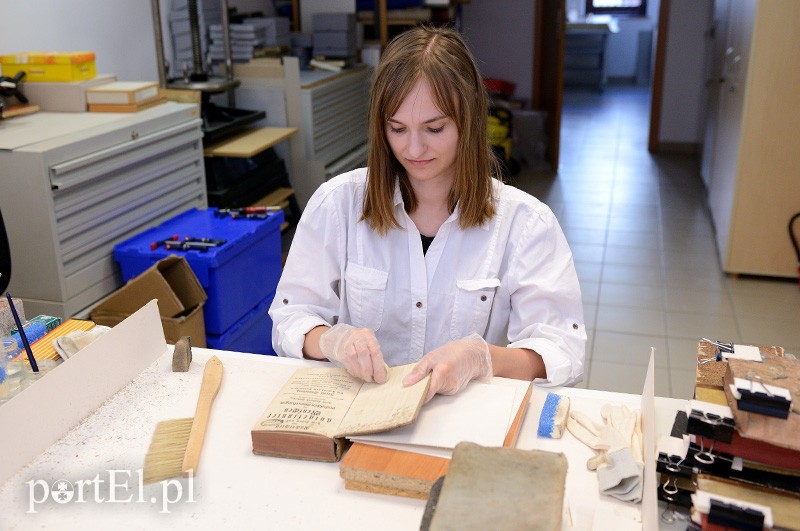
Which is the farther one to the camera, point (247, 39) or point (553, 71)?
point (553, 71)

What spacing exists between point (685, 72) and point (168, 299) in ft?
19.5

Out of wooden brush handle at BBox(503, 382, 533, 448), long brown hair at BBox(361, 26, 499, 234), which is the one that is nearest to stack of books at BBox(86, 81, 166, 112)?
long brown hair at BBox(361, 26, 499, 234)

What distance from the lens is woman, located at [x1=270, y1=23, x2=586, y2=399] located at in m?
1.50

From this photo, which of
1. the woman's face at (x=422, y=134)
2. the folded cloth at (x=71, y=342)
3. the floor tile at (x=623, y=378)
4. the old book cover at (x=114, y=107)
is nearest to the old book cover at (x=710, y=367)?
the woman's face at (x=422, y=134)

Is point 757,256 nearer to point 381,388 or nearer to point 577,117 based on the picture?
point 381,388

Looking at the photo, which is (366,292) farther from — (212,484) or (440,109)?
(212,484)

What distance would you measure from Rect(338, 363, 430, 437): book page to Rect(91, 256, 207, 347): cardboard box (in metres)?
1.19

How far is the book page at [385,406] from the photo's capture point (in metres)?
1.13

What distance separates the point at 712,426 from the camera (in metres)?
0.96

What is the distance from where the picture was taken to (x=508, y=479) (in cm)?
93

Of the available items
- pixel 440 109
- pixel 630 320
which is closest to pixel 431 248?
pixel 440 109

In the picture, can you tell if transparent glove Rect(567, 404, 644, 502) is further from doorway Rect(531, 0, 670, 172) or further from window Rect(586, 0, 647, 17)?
window Rect(586, 0, 647, 17)

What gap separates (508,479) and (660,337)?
2.75 metres

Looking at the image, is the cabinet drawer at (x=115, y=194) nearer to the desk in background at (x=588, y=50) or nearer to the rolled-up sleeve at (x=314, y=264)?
the rolled-up sleeve at (x=314, y=264)
